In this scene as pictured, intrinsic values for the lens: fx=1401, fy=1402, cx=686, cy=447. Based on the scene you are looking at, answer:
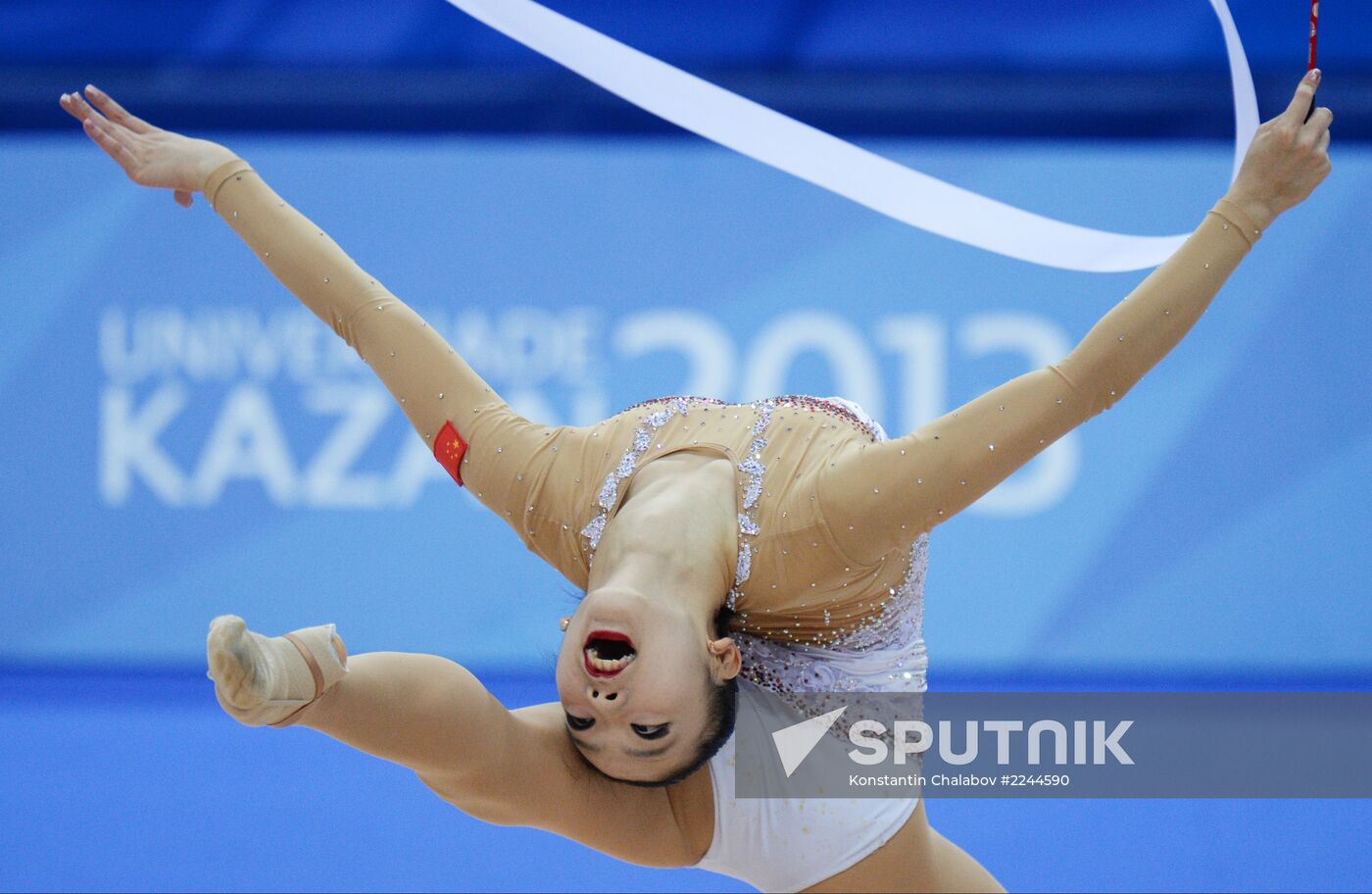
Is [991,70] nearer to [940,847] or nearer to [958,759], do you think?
[958,759]

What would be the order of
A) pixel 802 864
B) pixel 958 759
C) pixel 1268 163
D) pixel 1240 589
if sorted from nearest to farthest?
pixel 1268 163
pixel 802 864
pixel 958 759
pixel 1240 589

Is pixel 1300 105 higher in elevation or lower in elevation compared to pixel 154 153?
lower

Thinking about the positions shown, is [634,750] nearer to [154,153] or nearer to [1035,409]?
[1035,409]

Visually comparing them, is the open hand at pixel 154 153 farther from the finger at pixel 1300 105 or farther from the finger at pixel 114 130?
the finger at pixel 1300 105

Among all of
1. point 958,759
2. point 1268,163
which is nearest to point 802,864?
point 958,759

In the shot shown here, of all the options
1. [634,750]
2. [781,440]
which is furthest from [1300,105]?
[634,750]

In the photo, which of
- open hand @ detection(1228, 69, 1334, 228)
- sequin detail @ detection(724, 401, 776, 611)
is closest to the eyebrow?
sequin detail @ detection(724, 401, 776, 611)

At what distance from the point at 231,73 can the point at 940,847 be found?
3.18 meters

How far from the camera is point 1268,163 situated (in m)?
2.04

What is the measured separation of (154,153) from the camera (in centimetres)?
247

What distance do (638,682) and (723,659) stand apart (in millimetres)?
187

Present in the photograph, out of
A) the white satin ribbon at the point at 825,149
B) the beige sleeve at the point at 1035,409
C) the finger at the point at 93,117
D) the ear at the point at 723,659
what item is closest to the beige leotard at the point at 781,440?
the beige sleeve at the point at 1035,409

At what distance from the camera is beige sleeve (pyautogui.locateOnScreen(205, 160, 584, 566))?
223cm

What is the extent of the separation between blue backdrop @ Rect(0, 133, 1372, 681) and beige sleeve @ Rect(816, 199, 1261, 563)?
209cm
